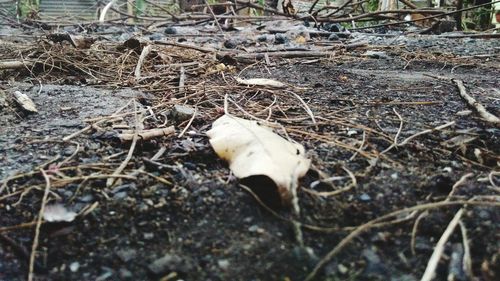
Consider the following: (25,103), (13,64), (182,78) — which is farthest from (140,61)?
(25,103)

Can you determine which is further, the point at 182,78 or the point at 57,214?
the point at 182,78

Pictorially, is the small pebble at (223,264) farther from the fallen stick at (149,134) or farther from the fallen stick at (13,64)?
the fallen stick at (13,64)

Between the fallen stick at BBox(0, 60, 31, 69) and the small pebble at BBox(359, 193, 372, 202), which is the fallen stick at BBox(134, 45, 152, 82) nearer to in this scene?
the fallen stick at BBox(0, 60, 31, 69)

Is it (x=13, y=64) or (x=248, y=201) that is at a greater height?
(x=13, y=64)

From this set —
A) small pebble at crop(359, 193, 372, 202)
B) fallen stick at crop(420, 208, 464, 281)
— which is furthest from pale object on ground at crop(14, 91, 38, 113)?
fallen stick at crop(420, 208, 464, 281)

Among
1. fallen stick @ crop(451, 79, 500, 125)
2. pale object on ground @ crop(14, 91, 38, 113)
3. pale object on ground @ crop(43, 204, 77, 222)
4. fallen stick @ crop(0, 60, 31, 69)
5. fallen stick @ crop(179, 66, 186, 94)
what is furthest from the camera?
fallen stick @ crop(0, 60, 31, 69)

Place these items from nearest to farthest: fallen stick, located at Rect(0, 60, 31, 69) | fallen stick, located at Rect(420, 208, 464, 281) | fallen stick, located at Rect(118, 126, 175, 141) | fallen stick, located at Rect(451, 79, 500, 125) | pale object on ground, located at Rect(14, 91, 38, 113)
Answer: fallen stick, located at Rect(420, 208, 464, 281) → fallen stick, located at Rect(118, 126, 175, 141) → fallen stick, located at Rect(451, 79, 500, 125) → pale object on ground, located at Rect(14, 91, 38, 113) → fallen stick, located at Rect(0, 60, 31, 69)

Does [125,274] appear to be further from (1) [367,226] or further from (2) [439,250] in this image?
(2) [439,250]

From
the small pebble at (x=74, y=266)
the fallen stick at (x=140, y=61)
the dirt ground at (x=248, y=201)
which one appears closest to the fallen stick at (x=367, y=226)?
the dirt ground at (x=248, y=201)
